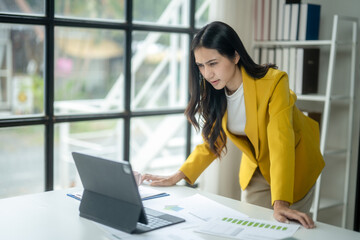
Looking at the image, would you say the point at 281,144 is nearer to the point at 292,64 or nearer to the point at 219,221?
the point at 219,221

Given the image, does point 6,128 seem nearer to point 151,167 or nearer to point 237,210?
point 151,167

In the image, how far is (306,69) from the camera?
10.7 ft

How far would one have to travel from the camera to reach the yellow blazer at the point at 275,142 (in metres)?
1.81

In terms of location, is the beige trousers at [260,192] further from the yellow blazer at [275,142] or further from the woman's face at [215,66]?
the woman's face at [215,66]

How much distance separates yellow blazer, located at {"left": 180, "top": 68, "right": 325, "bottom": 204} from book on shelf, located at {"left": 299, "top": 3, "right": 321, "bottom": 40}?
1234 mm

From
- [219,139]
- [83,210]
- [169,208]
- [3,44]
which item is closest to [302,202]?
[219,139]

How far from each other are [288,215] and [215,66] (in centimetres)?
68

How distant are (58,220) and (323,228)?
2.99ft

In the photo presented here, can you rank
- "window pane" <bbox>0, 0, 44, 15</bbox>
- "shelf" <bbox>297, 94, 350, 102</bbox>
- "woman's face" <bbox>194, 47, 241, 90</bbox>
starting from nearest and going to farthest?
"woman's face" <bbox>194, 47, 241, 90</bbox>
"window pane" <bbox>0, 0, 44, 15</bbox>
"shelf" <bbox>297, 94, 350, 102</bbox>

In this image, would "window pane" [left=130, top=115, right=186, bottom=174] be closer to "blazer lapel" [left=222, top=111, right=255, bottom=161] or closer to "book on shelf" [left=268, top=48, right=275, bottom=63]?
"book on shelf" [left=268, top=48, right=275, bottom=63]

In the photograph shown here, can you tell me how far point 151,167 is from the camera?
371cm

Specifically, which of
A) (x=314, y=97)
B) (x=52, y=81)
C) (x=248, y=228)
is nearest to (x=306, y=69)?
(x=314, y=97)

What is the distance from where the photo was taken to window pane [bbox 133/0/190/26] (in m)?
3.28

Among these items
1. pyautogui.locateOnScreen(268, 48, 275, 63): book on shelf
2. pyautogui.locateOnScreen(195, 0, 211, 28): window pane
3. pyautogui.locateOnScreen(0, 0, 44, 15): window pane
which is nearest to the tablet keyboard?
pyautogui.locateOnScreen(0, 0, 44, 15): window pane
